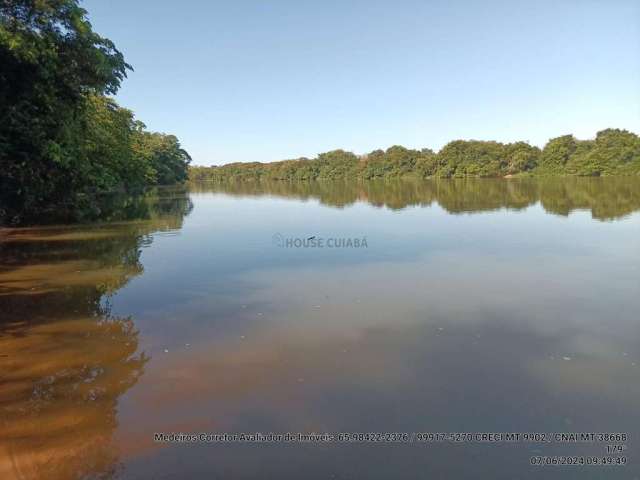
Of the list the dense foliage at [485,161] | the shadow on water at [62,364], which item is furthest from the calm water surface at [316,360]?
the dense foliage at [485,161]

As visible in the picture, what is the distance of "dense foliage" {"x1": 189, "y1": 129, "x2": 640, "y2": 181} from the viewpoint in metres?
65.8

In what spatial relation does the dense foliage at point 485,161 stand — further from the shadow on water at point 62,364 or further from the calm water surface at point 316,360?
the shadow on water at point 62,364

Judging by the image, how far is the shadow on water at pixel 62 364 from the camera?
11.0 ft

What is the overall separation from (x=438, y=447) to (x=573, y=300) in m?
4.99

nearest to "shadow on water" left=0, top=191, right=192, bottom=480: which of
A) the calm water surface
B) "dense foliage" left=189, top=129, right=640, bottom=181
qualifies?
the calm water surface

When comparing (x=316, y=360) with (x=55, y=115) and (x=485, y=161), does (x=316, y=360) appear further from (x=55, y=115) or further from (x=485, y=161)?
(x=485, y=161)

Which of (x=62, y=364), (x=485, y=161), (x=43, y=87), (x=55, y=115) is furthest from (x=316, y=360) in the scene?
(x=485, y=161)

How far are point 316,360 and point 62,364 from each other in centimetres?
304

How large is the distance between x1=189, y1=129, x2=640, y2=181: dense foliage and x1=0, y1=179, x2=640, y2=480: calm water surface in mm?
68073

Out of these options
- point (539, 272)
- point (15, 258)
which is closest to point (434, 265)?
point (539, 272)

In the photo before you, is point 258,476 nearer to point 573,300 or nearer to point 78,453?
A: point 78,453

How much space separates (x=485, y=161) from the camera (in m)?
87.2

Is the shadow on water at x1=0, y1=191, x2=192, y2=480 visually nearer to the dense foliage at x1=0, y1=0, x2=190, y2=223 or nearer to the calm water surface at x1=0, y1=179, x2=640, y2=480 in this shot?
the calm water surface at x1=0, y1=179, x2=640, y2=480

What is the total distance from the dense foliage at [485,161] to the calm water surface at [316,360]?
68.1m
